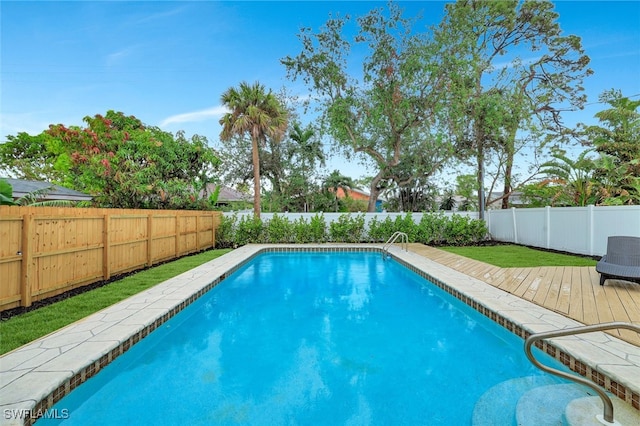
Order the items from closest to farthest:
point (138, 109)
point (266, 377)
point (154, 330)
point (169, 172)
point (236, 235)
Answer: point (266, 377) < point (154, 330) < point (236, 235) < point (169, 172) < point (138, 109)

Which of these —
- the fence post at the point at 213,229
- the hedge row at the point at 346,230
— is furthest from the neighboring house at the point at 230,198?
the hedge row at the point at 346,230

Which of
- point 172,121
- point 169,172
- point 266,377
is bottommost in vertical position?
point 266,377

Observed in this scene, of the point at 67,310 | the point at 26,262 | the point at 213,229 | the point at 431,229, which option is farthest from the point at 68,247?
the point at 431,229

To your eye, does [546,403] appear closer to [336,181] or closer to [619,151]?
[619,151]

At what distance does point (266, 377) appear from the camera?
3836mm

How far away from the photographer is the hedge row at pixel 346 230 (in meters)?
15.3

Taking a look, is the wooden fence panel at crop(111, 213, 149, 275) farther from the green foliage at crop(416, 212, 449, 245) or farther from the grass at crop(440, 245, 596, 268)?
the green foliage at crop(416, 212, 449, 245)

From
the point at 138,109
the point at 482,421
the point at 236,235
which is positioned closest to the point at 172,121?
the point at 138,109

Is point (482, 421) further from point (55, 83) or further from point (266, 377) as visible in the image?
point (55, 83)

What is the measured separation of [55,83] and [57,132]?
492 centimetres

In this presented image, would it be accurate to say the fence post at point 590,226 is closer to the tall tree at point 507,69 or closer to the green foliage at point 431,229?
the green foliage at point 431,229

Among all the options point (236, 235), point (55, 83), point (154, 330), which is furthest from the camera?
point (236, 235)

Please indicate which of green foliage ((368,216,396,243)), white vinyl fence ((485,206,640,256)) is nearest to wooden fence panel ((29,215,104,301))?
green foliage ((368,216,396,243))

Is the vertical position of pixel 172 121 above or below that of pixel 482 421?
above
